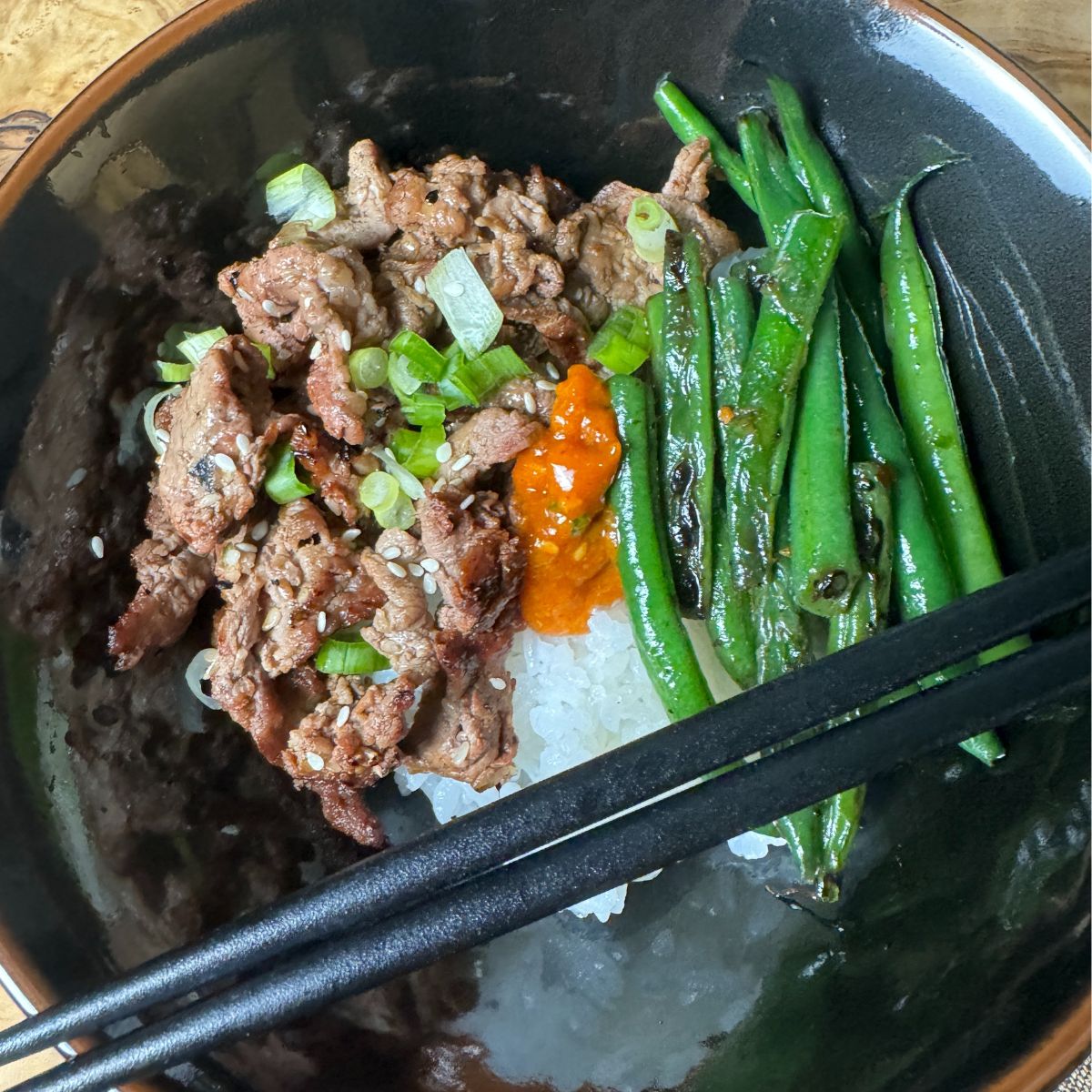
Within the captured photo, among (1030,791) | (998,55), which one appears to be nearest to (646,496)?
(1030,791)

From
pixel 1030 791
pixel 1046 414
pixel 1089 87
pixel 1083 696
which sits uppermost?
pixel 1089 87

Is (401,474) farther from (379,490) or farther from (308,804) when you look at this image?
(308,804)

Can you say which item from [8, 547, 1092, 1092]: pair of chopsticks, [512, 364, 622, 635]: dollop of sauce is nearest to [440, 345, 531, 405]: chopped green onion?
[512, 364, 622, 635]: dollop of sauce

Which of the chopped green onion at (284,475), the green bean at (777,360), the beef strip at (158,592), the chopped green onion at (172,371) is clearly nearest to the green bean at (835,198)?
the green bean at (777,360)

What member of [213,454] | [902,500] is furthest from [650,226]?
[213,454]

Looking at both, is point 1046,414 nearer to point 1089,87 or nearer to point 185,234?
point 1089,87

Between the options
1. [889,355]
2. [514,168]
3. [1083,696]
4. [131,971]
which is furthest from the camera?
[514,168]

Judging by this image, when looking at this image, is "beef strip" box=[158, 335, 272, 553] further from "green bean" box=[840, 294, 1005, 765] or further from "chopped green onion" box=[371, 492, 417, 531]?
"green bean" box=[840, 294, 1005, 765]

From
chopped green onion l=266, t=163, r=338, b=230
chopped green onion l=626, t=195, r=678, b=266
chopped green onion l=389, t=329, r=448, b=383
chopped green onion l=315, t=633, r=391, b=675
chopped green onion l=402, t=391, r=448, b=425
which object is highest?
chopped green onion l=266, t=163, r=338, b=230

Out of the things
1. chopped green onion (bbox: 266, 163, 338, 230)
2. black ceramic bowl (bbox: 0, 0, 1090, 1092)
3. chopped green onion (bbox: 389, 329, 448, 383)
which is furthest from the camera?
chopped green onion (bbox: 266, 163, 338, 230)
